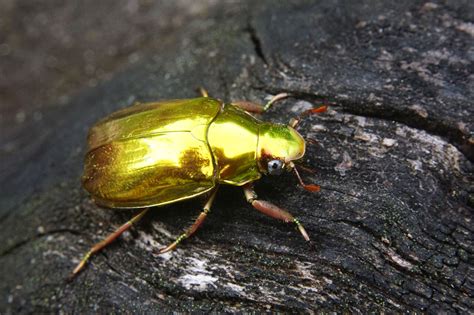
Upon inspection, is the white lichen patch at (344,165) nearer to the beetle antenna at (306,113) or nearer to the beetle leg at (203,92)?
the beetle antenna at (306,113)

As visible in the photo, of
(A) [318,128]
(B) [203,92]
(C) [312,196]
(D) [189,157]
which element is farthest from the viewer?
(B) [203,92]

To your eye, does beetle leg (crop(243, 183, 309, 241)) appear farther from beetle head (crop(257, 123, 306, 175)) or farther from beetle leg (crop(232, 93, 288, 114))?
beetle leg (crop(232, 93, 288, 114))

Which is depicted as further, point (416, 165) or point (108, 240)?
point (108, 240)

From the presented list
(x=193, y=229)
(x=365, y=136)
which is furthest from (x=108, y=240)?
(x=365, y=136)

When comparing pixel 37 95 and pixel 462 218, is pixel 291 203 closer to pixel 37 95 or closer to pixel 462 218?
pixel 462 218

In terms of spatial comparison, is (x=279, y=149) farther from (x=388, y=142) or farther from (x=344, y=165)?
(x=388, y=142)

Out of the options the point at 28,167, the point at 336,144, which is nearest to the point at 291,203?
the point at 336,144

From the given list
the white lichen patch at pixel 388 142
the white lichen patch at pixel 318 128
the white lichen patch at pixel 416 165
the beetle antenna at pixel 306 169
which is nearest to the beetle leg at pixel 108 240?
the beetle antenna at pixel 306 169

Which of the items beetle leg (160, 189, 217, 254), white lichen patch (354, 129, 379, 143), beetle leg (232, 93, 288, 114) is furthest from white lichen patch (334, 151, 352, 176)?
beetle leg (160, 189, 217, 254)
